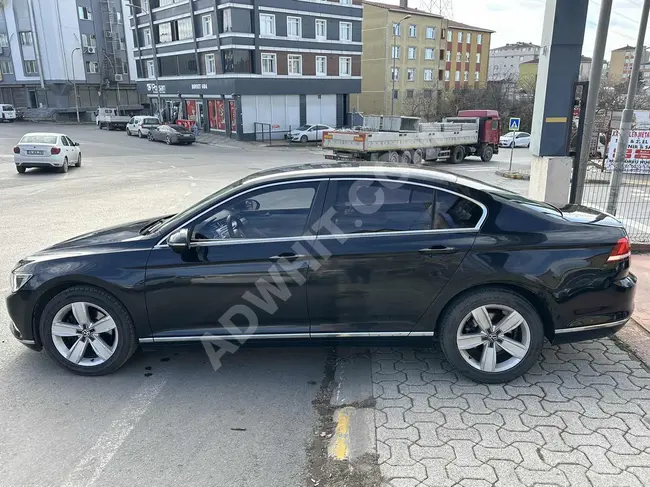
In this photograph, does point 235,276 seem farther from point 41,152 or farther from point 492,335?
point 41,152

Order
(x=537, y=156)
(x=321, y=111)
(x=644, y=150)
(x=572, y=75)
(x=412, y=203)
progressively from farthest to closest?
1. (x=321, y=111)
2. (x=644, y=150)
3. (x=537, y=156)
4. (x=572, y=75)
5. (x=412, y=203)

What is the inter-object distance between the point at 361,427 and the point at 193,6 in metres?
42.1

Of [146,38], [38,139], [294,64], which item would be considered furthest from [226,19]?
[38,139]

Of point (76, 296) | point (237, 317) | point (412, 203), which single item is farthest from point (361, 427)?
point (76, 296)

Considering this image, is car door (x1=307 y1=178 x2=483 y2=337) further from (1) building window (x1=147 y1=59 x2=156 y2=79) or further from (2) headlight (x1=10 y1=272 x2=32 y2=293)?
(1) building window (x1=147 y1=59 x2=156 y2=79)

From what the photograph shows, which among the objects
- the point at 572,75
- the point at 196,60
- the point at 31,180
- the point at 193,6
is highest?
the point at 193,6

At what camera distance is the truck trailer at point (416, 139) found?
66.3ft

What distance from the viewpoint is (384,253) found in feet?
11.9

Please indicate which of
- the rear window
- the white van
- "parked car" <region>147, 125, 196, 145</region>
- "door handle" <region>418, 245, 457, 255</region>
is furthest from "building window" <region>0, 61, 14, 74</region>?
"door handle" <region>418, 245, 457, 255</region>

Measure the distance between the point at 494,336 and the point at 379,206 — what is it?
129cm

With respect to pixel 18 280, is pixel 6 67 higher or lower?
higher

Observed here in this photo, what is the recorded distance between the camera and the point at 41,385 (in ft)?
12.6

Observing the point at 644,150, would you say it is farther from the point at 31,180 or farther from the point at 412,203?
the point at 31,180

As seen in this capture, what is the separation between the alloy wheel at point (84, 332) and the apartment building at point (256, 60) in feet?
113
